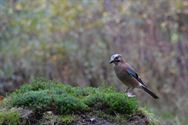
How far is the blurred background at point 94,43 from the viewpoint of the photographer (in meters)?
13.8

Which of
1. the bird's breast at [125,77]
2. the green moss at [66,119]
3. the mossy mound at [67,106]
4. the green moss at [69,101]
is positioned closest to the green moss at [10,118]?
the mossy mound at [67,106]

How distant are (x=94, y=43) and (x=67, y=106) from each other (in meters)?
8.56

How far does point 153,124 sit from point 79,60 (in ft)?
27.4

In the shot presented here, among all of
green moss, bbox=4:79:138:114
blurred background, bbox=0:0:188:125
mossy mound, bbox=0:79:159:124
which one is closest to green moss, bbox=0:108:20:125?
mossy mound, bbox=0:79:159:124

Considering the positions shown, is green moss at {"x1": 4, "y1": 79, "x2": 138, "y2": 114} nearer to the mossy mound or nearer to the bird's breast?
the mossy mound

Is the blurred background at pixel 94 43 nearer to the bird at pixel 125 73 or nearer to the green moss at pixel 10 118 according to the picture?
the bird at pixel 125 73

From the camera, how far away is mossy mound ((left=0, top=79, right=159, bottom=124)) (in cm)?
538

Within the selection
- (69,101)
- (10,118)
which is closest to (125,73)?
(69,101)

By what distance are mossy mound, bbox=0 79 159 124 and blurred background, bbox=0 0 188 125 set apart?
7788mm

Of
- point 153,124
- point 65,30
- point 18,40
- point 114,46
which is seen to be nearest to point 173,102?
point 114,46

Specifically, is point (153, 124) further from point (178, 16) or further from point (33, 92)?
point (178, 16)

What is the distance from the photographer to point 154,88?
13.6 metres

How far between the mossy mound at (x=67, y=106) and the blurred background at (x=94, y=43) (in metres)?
7.79

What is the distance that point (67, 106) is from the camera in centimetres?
548
